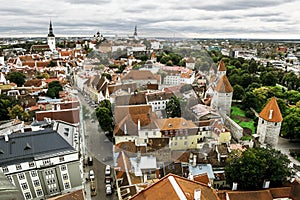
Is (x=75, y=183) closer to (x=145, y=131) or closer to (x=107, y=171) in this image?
(x=107, y=171)

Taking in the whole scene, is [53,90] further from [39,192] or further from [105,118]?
[39,192]

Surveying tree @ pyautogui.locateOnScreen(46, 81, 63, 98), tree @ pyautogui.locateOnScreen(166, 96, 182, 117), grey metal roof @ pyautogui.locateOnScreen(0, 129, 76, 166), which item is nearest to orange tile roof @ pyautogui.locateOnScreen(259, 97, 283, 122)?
tree @ pyautogui.locateOnScreen(166, 96, 182, 117)

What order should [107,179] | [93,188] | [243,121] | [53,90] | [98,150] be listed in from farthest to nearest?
[53,90]
[243,121]
[98,150]
[107,179]
[93,188]

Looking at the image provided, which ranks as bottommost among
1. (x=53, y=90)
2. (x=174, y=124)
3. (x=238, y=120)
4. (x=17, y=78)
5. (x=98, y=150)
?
(x=98, y=150)

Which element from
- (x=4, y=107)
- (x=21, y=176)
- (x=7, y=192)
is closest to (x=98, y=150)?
(x=21, y=176)

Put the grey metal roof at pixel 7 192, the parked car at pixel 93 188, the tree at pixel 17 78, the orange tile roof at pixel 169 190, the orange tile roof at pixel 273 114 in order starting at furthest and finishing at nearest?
1. the tree at pixel 17 78
2. the orange tile roof at pixel 273 114
3. the parked car at pixel 93 188
4. the orange tile roof at pixel 169 190
5. the grey metal roof at pixel 7 192

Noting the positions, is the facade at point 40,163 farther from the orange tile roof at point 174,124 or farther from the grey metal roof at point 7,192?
the grey metal roof at point 7,192

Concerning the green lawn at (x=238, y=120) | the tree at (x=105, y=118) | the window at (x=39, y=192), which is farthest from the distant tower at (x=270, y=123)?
the window at (x=39, y=192)
